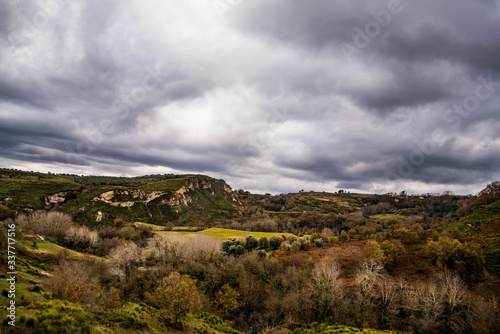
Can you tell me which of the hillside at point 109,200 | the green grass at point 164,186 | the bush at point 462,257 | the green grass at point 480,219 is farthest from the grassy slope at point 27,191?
the green grass at point 480,219

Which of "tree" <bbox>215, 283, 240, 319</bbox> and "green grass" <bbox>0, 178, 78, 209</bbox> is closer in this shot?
"tree" <bbox>215, 283, 240, 319</bbox>

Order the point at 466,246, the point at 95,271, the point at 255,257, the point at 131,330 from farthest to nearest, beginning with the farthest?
the point at 255,257, the point at 95,271, the point at 466,246, the point at 131,330

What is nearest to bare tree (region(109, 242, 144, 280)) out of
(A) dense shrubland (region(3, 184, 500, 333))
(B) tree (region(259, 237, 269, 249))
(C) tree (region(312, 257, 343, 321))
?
(A) dense shrubland (region(3, 184, 500, 333))

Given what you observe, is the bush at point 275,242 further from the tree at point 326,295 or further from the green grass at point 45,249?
the green grass at point 45,249

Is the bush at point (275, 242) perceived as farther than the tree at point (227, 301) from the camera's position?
Yes

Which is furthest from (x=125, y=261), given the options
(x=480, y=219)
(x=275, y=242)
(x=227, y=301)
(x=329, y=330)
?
(x=480, y=219)

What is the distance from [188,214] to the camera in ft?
439

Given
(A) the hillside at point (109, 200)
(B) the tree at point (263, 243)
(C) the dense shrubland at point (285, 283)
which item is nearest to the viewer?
(C) the dense shrubland at point (285, 283)

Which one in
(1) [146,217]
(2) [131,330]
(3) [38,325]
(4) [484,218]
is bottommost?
(1) [146,217]

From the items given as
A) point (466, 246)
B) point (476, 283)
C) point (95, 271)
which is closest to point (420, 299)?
point (476, 283)

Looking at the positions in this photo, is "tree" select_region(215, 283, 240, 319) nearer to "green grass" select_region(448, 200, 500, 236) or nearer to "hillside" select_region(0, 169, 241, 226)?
"green grass" select_region(448, 200, 500, 236)

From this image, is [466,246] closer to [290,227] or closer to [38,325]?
[38,325]

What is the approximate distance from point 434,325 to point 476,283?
16.8 m

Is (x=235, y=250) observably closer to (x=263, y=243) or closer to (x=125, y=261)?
(x=263, y=243)
